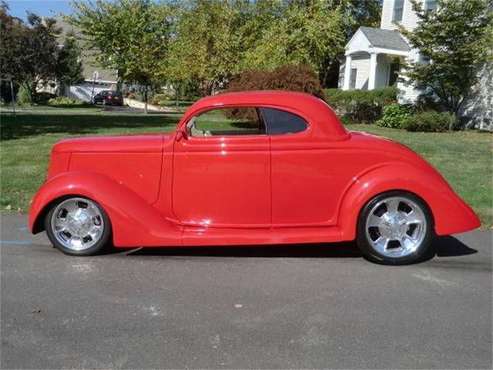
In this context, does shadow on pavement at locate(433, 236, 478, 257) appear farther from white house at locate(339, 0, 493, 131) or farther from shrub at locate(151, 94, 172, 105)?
shrub at locate(151, 94, 172, 105)

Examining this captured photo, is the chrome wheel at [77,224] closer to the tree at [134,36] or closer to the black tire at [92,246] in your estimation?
the black tire at [92,246]

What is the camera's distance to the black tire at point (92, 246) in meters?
5.12

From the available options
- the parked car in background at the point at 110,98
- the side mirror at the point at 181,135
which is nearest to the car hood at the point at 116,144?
the side mirror at the point at 181,135

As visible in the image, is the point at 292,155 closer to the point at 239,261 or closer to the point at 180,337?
the point at 239,261

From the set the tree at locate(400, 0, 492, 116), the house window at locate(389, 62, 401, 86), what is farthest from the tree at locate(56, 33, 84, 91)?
the tree at locate(400, 0, 492, 116)

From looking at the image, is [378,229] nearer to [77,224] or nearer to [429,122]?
[77,224]

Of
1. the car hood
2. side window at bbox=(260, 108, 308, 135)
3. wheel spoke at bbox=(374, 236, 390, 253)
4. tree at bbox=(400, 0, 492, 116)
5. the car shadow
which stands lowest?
the car shadow

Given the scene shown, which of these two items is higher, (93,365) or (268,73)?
(268,73)

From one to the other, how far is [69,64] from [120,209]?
156 feet

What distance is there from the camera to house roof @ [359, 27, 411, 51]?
2611 centimetres

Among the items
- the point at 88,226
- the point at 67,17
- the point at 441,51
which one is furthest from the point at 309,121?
the point at 67,17

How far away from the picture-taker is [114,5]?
32656 mm

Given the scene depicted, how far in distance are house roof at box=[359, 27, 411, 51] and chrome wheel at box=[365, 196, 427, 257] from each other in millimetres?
22289

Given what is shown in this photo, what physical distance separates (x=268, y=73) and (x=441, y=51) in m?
5.90
